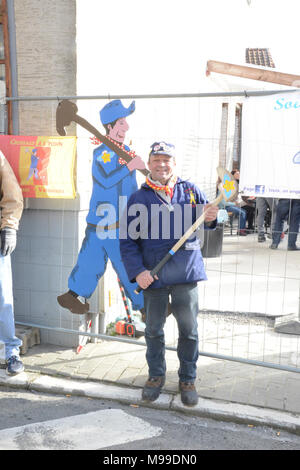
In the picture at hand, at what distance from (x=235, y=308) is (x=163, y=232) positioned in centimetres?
265

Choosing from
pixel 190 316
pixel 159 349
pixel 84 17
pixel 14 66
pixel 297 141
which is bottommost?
pixel 159 349

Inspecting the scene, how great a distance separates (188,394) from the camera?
139 inches

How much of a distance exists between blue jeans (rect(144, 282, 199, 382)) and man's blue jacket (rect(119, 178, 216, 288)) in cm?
10

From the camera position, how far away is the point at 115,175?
427 cm

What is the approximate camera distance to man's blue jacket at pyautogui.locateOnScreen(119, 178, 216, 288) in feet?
11.2

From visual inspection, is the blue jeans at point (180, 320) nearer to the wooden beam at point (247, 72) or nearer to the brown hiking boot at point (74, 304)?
the brown hiking boot at point (74, 304)

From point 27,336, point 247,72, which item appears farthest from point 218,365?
point 247,72

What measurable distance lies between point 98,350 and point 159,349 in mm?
1159

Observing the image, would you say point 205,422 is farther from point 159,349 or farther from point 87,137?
point 87,137

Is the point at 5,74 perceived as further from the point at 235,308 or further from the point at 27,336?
the point at 235,308

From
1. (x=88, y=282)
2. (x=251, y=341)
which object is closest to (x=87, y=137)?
(x=88, y=282)

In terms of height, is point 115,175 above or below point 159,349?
above

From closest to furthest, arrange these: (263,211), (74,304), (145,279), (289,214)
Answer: (145,279) → (289,214) → (74,304) → (263,211)

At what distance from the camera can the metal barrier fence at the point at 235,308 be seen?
432 cm
